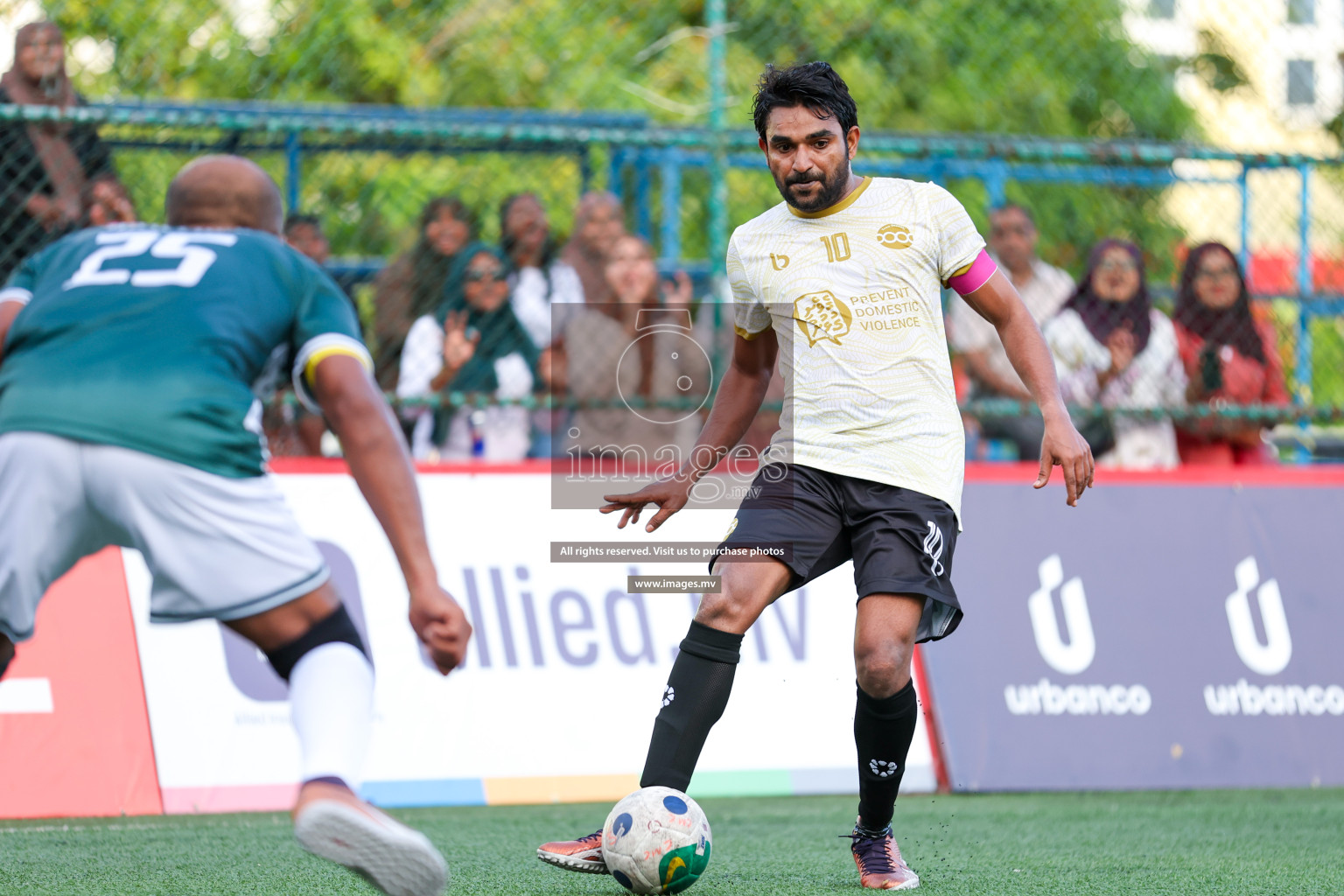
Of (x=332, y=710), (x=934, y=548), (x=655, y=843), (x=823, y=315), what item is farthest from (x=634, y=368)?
(x=332, y=710)

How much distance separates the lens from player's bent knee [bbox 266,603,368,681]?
3166mm

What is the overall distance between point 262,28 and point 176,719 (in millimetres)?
3480

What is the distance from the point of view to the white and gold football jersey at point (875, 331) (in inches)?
171

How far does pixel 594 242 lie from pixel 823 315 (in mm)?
3268

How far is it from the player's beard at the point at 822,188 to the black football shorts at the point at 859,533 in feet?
2.40

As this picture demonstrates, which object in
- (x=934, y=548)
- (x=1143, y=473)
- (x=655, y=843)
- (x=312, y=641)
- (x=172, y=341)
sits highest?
(x=172, y=341)

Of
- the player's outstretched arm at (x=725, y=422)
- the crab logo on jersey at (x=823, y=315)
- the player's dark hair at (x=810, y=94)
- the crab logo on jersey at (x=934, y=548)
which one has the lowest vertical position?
the crab logo on jersey at (x=934, y=548)

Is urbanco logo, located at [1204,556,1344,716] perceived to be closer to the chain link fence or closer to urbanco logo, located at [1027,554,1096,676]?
urbanco logo, located at [1027,554,1096,676]

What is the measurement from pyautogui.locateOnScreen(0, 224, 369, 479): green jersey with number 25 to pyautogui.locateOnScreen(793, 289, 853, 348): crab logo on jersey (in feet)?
5.09

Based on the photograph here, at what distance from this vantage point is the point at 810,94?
168 inches

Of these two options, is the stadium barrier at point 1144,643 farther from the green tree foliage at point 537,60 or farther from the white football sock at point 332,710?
the white football sock at point 332,710

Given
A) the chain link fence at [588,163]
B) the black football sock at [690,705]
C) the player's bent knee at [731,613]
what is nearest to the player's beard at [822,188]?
the player's bent knee at [731,613]

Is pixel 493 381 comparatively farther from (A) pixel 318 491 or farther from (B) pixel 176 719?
(B) pixel 176 719

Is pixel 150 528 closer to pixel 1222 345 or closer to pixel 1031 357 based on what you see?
pixel 1031 357
